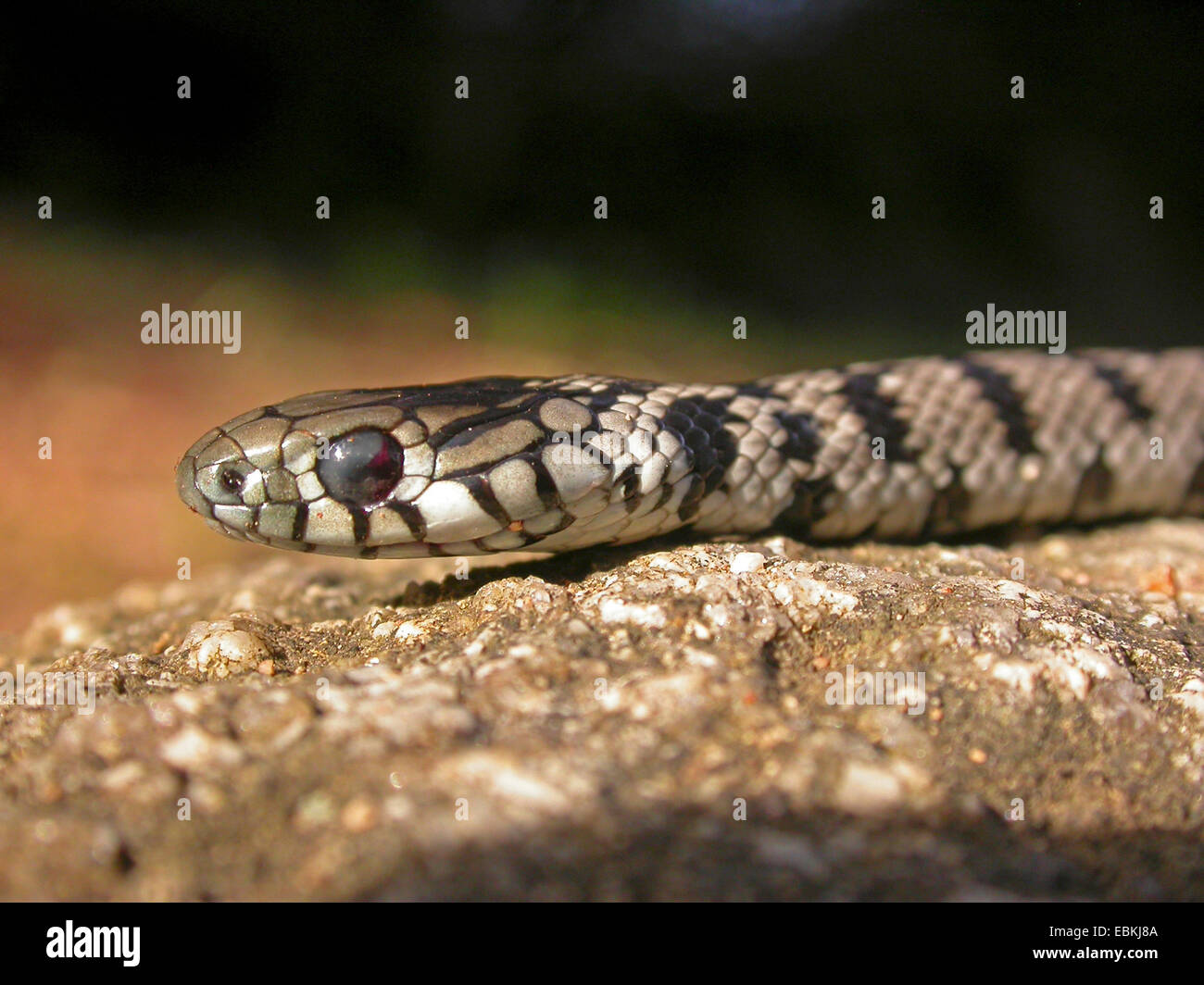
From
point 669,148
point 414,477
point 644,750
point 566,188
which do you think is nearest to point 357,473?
point 414,477

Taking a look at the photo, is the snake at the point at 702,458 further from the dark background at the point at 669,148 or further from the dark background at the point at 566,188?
the dark background at the point at 669,148

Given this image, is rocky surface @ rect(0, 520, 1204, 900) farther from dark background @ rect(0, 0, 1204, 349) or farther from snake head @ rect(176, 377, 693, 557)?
dark background @ rect(0, 0, 1204, 349)

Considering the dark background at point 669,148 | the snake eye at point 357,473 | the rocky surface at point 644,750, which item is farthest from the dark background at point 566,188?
the rocky surface at point 644,750

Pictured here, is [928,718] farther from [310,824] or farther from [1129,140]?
[1129,140]

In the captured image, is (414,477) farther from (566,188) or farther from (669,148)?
(669,148)

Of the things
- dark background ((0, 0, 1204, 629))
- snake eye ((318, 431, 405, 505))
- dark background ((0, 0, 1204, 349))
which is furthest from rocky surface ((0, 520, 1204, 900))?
dark background ((0, 0, 1204, 349))

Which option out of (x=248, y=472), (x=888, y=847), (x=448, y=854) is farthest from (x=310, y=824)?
(x=248, y=472)
